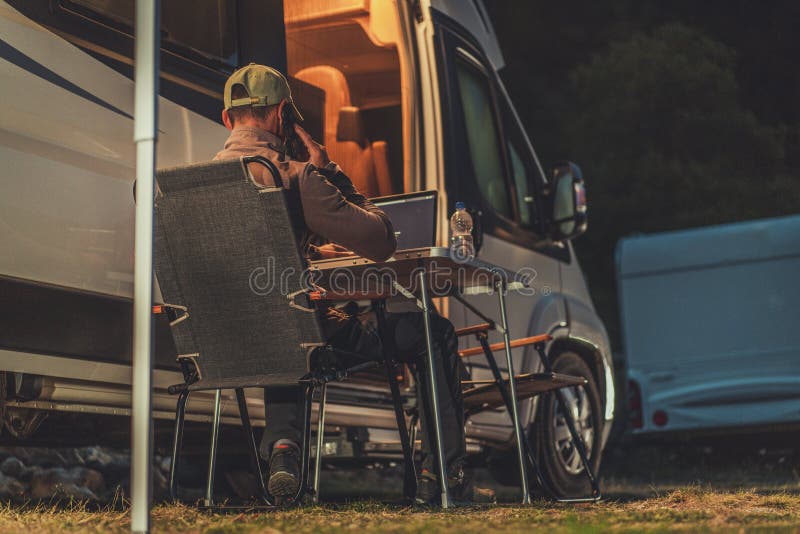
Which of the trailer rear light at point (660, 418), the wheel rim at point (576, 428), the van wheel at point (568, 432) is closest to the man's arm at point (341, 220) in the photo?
the van wheel at point (568, 432)

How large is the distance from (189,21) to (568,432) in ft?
9.43

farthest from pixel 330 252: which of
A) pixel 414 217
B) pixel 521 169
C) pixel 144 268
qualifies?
pixel 521 169

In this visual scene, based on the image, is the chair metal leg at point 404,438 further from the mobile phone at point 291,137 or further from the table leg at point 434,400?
the mobile phone at point 291,137

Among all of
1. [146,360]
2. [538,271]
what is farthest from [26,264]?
[538,271]

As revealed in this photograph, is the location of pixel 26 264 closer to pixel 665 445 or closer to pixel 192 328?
pixel 192 328

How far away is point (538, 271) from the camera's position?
21.3ft

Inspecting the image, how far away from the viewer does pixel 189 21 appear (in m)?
4.69

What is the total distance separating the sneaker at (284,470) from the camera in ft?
13.1

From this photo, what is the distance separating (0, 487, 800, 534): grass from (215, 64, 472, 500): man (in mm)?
218

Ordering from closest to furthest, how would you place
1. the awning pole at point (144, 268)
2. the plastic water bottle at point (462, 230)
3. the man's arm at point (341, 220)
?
the awning pole at point (144, 268) → the man's arm at point (341, 220) → the plastic water bottle at point (462, 230)

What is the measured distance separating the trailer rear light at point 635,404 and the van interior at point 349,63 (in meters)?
4.50

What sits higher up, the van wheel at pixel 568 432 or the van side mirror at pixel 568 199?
the van side mirror at pixel 568 199

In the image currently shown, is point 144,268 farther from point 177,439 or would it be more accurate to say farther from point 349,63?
point 349,63

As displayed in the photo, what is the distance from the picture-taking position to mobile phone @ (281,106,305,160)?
14.2 feet
